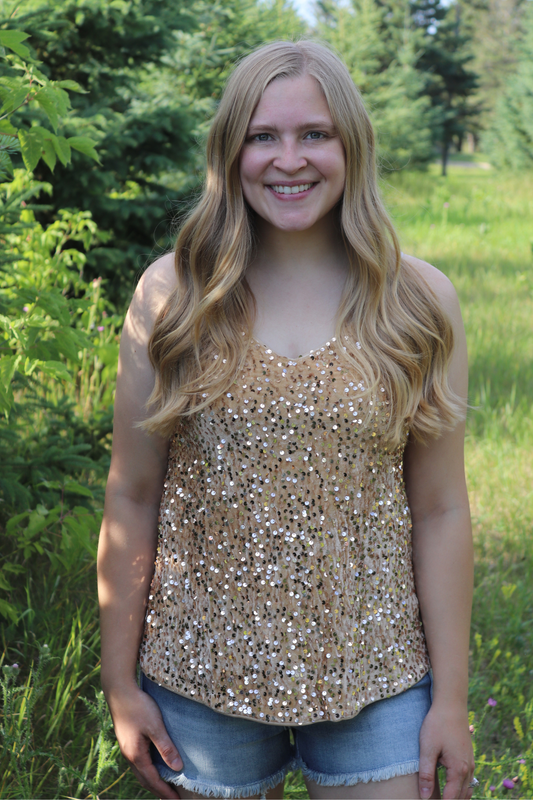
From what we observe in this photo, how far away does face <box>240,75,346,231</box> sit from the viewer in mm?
1470

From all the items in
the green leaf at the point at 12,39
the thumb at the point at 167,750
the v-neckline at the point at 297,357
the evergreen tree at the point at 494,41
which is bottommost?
the thumb at the point at 167,750

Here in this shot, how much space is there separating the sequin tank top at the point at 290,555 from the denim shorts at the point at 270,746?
0.04 metres

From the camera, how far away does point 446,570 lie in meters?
1.60

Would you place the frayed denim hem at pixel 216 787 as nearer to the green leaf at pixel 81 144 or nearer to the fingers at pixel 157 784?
the fingers at pixel 157 784

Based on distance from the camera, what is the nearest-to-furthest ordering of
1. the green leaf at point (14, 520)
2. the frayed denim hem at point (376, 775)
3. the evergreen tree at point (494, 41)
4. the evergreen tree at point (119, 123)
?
the frayed denim hem at point (376, 775) < the green leaf at point (14, 520) < the evergreen tree at point (119, 123) < the evergreen tree at point (494, 41)

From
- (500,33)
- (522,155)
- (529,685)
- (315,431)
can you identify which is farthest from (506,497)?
(500,33)

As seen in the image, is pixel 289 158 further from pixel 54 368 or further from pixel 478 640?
pixel 478 640

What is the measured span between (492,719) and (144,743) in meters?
1.46

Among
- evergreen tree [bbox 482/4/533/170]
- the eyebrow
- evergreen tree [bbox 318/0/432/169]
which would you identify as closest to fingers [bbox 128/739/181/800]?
the eyebrow

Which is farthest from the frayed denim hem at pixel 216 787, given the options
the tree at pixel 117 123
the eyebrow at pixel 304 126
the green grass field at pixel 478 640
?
the tree at pixel 117 123

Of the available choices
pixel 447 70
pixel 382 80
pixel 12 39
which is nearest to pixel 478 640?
pixel 12 39

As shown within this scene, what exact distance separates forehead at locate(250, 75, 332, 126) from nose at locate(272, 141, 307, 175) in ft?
0.15

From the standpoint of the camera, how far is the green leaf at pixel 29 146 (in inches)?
64.9

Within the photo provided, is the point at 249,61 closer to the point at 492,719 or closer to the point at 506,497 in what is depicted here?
the point at 492,719
